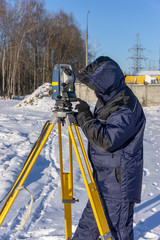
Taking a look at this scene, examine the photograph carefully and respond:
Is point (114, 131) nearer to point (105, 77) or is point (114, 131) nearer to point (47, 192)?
point (105, 77)

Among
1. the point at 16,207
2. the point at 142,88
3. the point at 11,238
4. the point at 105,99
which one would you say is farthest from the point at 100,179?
the point at 142,88

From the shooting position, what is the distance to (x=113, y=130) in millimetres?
1695

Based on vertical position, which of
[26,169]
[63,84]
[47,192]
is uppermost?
[63,84]

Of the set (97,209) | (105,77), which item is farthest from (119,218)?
(105,77)

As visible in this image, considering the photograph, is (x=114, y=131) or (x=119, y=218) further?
(x=119, y=218)

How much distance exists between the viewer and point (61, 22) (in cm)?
3419

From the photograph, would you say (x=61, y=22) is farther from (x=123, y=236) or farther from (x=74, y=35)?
(x=123, y=236)

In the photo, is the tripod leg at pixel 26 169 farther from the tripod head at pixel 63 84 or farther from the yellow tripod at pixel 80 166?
the tripod head at pixel 63 84

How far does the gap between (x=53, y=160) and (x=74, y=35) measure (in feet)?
107

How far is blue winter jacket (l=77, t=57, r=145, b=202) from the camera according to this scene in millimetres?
1716

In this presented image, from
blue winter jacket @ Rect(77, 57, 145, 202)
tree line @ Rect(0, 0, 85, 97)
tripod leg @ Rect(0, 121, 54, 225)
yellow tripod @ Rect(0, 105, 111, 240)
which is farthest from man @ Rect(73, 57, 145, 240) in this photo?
tree line @ Rect(0, 0, 85, 97)

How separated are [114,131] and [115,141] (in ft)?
0.21

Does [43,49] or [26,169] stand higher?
[43,49]

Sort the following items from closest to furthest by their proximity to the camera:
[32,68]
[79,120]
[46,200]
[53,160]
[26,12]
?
1. [79,120]
2. [46,200]
3. [53,160]
4. [26,12]
5. [32,68]
